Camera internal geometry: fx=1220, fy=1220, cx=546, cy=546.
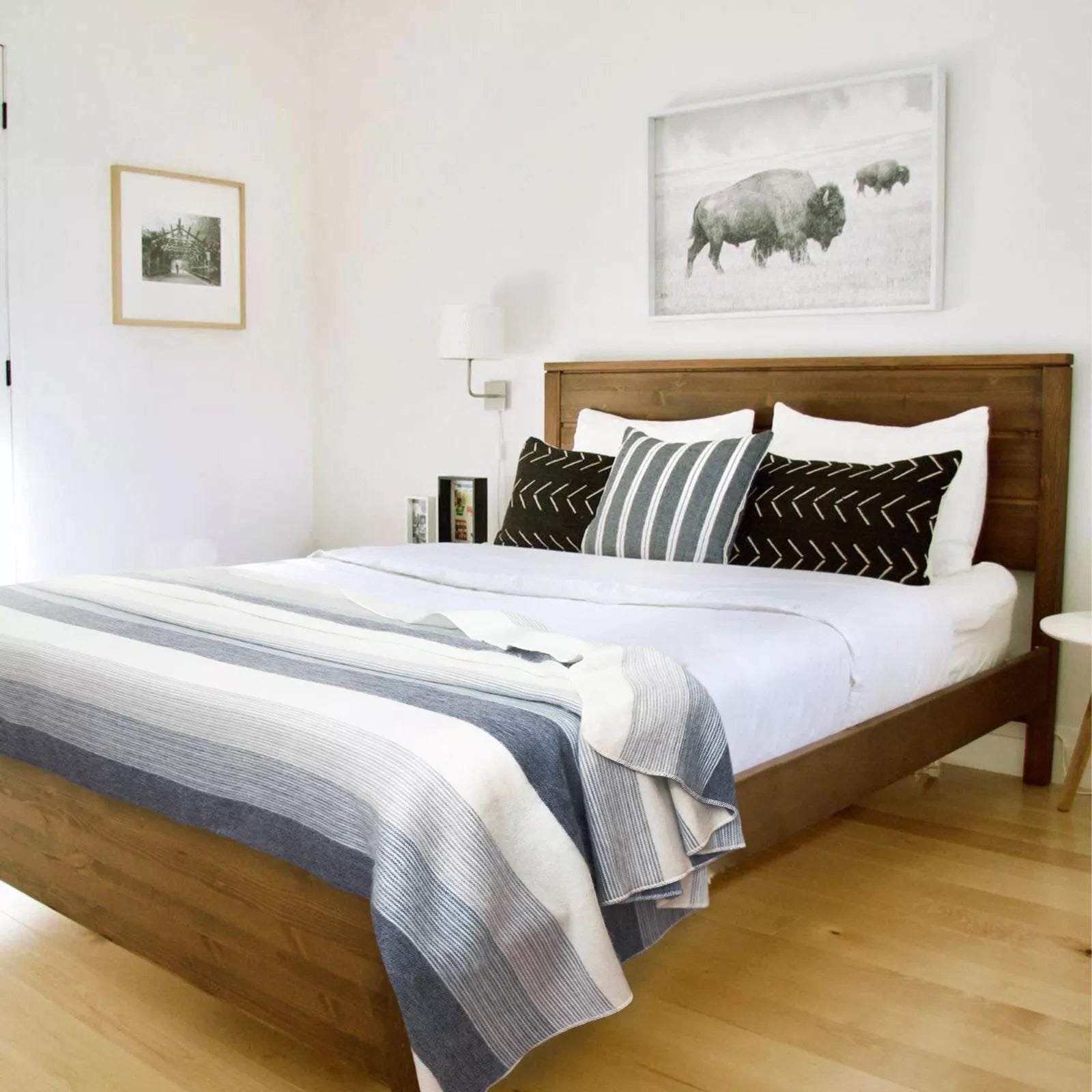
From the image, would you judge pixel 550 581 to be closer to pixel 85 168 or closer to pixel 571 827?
pixel 571 827

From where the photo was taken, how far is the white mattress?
2.25 meters

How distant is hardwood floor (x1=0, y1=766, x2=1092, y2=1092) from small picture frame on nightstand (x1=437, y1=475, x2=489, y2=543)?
6.29ft

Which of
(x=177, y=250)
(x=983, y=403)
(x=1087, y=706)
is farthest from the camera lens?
(x=177, y=250)

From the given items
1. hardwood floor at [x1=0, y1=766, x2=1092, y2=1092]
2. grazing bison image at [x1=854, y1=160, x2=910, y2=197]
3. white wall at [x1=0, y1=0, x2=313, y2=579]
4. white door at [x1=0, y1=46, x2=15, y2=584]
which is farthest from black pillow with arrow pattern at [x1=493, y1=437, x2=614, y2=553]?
white door at [x1=0, y1=46, x2=15, y2=584]

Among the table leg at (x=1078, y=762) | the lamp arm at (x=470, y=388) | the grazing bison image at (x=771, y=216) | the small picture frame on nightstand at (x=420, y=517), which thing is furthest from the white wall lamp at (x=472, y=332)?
the table leg at (x=1078, y=762)

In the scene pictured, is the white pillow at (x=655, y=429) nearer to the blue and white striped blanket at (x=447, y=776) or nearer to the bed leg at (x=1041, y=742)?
the bed leg at (x=1041, y=742)

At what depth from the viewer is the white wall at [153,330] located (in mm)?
4266

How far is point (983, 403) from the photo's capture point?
3.29 m

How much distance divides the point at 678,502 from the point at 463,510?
49.9 inches

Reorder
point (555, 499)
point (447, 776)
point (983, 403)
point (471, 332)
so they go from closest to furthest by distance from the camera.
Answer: point (447, 776)
point (983, 403)
point (555, 499)
point (471, 332)

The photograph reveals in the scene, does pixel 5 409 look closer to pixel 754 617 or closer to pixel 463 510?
pixel 463 510

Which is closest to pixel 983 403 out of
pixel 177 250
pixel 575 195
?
pixel 575 195

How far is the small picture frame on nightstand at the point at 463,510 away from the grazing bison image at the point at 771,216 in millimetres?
1142

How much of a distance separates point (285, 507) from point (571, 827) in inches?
142
